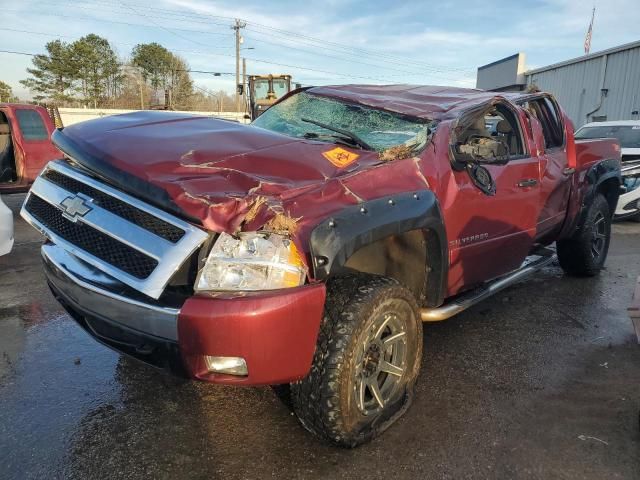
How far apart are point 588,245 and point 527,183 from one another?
6.24 feet

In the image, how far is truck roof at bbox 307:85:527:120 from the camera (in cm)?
354

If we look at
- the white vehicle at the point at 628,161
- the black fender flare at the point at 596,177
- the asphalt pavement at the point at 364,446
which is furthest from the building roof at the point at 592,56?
the asphalt pavement at the point at 364,446

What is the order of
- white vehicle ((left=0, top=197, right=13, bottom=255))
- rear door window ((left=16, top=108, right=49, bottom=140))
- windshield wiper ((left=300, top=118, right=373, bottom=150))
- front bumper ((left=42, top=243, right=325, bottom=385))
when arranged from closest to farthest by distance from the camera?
front bumper ((left=42, top=243, right=325, bottom=385))
windshield wiper ((left=300, top=118, right=373, bottom=150))
white vehicle ((left=0, top=197, right=13, bottom=255))
rear door window ((left=16, top=108, right=49, bottom=140))

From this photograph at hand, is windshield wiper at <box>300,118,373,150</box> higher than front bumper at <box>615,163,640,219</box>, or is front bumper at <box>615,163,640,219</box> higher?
windshield wiper at <box>300,118,373,150</box>

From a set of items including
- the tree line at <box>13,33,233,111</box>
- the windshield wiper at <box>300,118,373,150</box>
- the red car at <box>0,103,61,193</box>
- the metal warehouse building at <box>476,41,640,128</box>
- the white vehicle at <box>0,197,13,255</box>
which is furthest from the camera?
the tree line at <box>13,33,233,111</box>

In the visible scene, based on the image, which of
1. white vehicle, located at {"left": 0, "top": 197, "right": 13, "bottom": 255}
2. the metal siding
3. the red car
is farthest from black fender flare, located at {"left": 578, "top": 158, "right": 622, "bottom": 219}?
the metal siding

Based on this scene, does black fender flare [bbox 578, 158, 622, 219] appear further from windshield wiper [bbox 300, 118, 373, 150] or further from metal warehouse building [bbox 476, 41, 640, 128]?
metal warehouse building [bbox 476, 41, 640, 128]

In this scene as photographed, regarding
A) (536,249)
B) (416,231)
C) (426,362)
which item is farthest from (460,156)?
(536,249)

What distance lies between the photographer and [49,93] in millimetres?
47344

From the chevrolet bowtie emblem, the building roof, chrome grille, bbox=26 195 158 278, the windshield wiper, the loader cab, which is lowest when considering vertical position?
chrome grille, bbox=26 195 158 278

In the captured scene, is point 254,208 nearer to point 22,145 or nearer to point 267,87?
point 22,145

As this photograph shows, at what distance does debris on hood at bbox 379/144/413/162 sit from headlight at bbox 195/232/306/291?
3.10 feet

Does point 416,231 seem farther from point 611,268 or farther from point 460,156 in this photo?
point 611,268

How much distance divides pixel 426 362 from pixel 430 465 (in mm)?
1174
